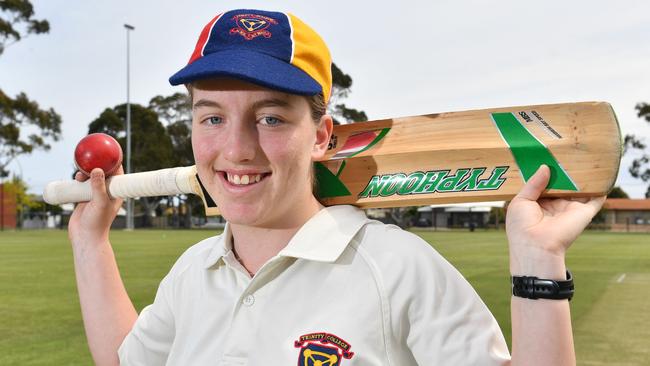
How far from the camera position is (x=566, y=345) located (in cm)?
142

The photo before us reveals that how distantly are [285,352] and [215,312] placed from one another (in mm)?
236

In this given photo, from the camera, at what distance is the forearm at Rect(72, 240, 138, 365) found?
7.22ft

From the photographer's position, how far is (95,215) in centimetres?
236

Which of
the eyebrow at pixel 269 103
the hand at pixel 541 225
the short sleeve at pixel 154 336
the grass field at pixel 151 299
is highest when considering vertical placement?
the eyebrow at pixel 269 103

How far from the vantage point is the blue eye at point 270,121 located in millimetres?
1634

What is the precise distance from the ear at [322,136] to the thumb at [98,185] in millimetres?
→ 931

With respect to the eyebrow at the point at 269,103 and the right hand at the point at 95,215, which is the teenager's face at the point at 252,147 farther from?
the right hand at the point at 95,215

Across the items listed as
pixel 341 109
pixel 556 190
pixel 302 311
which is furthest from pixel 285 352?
pixel 341 109

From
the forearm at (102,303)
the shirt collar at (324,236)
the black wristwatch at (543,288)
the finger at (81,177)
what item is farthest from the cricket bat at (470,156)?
the finger at (81,177)

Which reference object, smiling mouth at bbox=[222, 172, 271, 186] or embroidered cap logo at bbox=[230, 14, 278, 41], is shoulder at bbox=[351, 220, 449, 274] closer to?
smiling mouth at bbox=[222, 172, 271, 186]

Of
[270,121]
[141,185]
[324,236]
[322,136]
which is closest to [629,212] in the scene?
[141,185]

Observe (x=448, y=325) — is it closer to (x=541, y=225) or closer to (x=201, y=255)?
(x=541, y=225)

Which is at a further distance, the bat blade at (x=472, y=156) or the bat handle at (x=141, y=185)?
the bat handle at (x=141, y=185)

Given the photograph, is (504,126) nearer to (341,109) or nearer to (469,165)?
(469,165)
